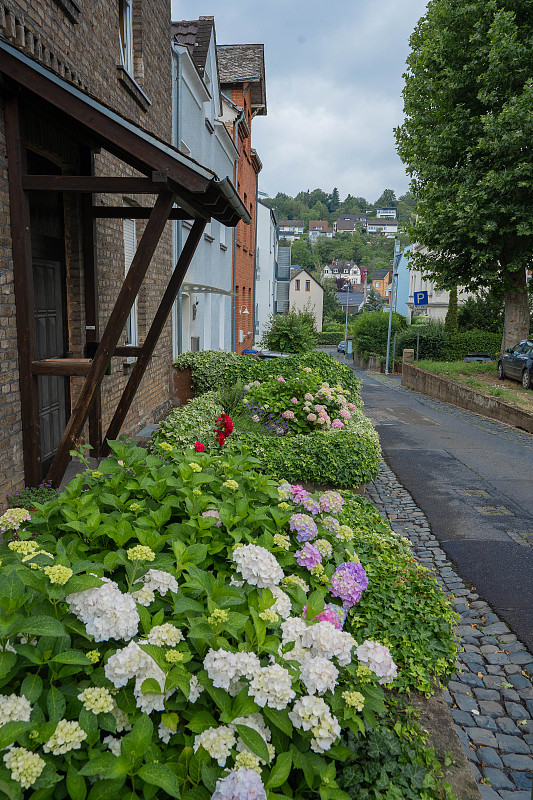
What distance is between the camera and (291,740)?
6.87ft

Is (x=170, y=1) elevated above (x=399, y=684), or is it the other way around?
(x=170, y=1)

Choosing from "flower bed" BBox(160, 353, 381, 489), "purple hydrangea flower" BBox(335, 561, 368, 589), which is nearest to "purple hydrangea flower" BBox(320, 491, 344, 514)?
"purple hydrangea flower" BBox(335, 561, 368, 589)

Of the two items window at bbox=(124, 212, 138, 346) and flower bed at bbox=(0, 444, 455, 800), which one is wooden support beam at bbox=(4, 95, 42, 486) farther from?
window at bbox=(124, 212, 138, 346)

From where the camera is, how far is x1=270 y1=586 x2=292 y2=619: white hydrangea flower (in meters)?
2.26

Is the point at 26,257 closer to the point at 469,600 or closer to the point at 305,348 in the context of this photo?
the point at 469,600

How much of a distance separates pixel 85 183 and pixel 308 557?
3.24 metres

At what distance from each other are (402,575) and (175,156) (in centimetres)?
331

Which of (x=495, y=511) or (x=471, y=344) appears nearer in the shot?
(x=495, y=511)

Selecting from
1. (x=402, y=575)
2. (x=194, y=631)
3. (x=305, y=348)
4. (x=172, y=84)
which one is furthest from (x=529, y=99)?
(x=194, y=631)

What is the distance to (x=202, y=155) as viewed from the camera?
1403 centimetres

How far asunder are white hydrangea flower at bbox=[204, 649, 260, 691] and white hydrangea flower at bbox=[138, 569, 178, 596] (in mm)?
364

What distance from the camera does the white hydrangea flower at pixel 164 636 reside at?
1.99 meters

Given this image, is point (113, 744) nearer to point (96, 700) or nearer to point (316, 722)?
point (96, 700)

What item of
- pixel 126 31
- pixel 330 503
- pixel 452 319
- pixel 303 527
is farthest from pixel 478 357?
pixel 303 527
